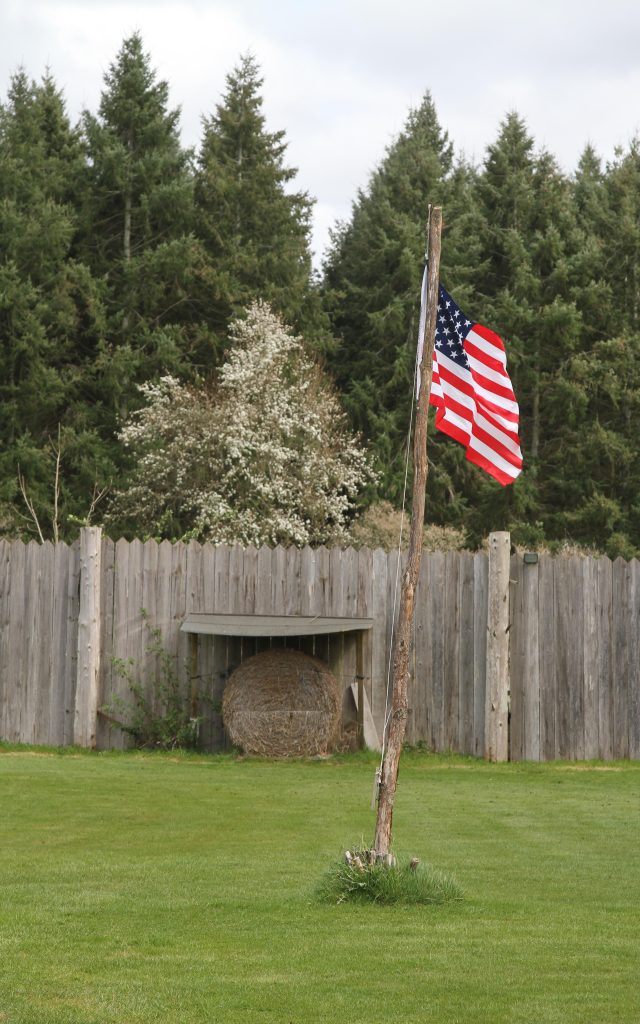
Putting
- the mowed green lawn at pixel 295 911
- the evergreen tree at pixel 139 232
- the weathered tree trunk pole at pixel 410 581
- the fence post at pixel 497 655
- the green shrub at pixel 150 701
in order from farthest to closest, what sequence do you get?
the evergreen tree at pixel 139 232, the green shrub at pixel 150 701, the fence post at pixel 497 655, the weathered tree trunk pole at pixel 410 581, the mowed green lawn at pixel 295 911

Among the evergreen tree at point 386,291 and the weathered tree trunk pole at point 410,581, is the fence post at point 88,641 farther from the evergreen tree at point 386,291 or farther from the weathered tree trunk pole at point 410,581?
the evergreen tree at point 386,291

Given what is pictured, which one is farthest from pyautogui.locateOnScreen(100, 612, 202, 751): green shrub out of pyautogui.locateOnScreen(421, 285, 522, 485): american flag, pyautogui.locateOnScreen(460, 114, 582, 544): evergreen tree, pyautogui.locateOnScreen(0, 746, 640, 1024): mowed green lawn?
pyautogui.locateOnScreen(460, 114, 582, 544): evergreen tree

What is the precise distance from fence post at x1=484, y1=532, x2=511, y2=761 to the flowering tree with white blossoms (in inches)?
615

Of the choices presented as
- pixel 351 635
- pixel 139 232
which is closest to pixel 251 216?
pixel 139 232

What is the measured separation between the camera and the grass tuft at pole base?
23.2ft

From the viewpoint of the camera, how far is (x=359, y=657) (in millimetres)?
15273

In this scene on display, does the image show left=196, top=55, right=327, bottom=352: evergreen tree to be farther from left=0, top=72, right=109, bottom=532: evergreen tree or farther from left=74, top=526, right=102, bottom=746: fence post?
left=74, top=526, right=102, bottom=746: fence post

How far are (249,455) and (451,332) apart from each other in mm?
→ 23709

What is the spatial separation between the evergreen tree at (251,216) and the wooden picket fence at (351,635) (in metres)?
25.9

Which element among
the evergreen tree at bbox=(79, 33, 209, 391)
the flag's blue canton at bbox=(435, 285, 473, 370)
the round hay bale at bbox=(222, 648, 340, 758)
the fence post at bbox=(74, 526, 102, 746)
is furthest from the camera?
the evergreen tree at bbox=(79, 33, 209, 391)

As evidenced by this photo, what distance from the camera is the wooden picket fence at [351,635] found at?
597 inches

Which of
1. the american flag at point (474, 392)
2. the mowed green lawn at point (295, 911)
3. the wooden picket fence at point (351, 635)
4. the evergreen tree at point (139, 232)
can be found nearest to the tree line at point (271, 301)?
the evergreen tree at point (139, 232)

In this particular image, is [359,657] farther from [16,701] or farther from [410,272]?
[410,272]

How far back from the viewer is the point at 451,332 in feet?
28.5
